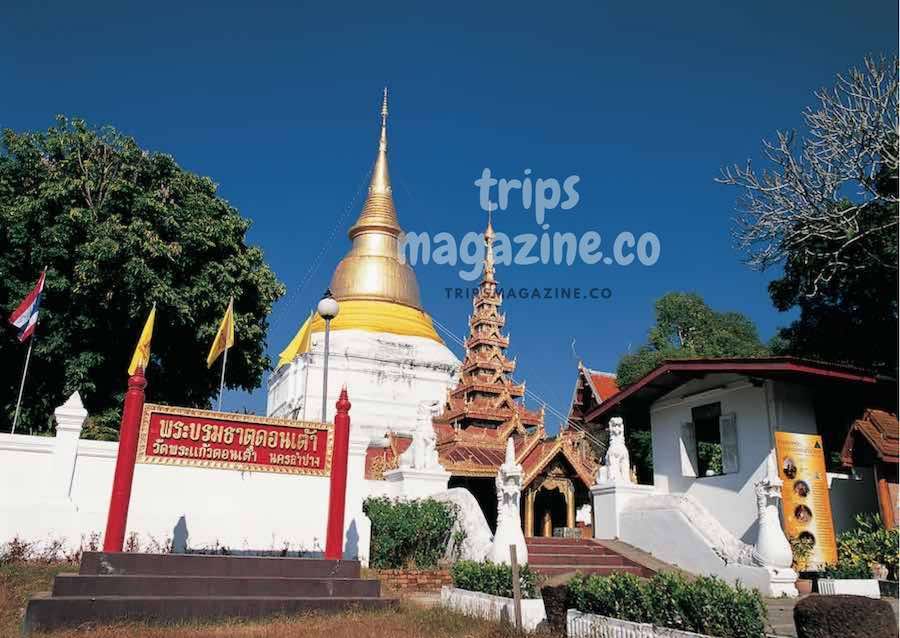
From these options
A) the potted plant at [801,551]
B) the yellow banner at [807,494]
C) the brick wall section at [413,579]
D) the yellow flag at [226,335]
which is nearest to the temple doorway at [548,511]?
the brick wall section at [413,579]

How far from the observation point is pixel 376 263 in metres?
45.5

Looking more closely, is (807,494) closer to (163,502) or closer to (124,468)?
(124,468)

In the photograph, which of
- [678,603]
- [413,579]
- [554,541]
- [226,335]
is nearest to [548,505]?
[554,541]

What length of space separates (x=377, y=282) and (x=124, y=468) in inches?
1408

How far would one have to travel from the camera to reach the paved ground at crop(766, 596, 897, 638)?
25.0 feet

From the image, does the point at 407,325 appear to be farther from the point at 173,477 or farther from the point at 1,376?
the point at 173,477

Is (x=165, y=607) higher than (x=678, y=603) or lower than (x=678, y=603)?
lower

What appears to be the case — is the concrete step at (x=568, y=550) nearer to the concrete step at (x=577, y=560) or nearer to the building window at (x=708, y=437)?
the concrete step at (x=577, y=560)

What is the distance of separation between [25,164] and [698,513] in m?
18.8

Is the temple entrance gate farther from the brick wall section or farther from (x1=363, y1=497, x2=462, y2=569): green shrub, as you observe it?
the brick wall section

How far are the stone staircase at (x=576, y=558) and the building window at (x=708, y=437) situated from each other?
9.14ft

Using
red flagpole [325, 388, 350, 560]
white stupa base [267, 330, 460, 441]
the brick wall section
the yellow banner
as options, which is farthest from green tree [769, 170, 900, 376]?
white stupa base [267, 330, 460, 441]

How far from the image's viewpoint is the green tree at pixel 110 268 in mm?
17828

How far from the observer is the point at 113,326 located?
18.8 m
